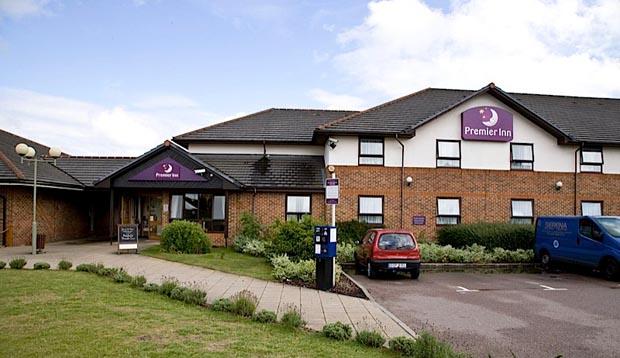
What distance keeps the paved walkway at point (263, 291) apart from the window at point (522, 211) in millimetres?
14367

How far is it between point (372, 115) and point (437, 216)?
17.9ft

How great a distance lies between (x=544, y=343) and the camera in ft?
25.0

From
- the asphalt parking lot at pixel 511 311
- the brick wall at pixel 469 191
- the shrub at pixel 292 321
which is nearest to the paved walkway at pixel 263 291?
the shrub at pixel 292 321

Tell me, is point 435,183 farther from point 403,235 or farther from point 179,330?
point 179,330

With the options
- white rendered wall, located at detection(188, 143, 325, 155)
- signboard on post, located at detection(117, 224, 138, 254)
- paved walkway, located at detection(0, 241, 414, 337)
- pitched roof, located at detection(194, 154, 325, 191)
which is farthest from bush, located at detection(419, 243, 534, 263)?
signboard on post, located at detection(117, 224, 138, 254)

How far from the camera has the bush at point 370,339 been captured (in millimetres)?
6848

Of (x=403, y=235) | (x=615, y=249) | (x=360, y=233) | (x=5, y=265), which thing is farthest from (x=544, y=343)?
(x=5, y=265)

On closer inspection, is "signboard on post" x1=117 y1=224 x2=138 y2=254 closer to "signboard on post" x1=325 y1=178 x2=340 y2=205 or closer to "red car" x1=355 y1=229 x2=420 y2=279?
"red car" x1=355 y1=229 x2=420 y2=279

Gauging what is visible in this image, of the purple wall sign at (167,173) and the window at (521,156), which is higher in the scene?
the window at (521,156)

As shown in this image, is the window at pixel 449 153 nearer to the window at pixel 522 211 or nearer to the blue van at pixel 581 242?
the window at pixel 522 211

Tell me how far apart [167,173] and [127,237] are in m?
4.30

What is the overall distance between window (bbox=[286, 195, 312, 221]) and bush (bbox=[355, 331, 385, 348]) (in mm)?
15218

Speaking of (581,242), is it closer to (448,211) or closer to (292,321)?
(448,211)

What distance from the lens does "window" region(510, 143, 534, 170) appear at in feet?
74.5
